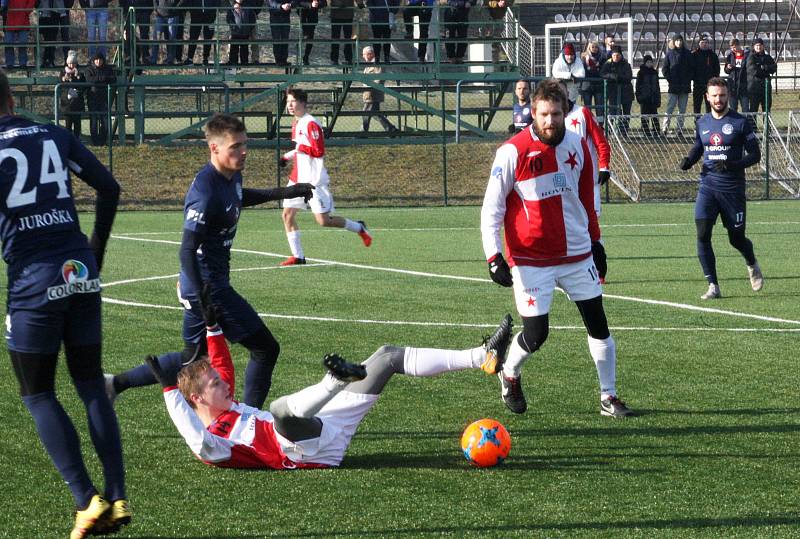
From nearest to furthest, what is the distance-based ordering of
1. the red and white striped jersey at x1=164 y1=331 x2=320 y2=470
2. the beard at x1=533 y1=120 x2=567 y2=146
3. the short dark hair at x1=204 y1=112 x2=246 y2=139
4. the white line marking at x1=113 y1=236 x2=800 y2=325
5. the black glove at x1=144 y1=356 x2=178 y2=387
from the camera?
the black glove at x1=144 y1=356 x2=178 y2=387, the red and white striped jersey at x1=164 y1=331 x2=320 y2=470, the short dark hair at x1=204 y1=112 x2=246 y2=139, the beard at x1=533 y1=120 x2=567 y2=146, the white line marking at x1=113 y1=236 x2=800 y2=325

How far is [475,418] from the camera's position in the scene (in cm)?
772

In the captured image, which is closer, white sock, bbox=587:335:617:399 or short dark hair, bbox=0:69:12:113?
short dark hair, bbox=0:69:12:113

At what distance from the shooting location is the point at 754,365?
30.6ft

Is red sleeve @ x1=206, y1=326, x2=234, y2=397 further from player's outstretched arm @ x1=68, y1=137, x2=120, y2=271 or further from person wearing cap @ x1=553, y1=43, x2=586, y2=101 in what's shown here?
person wearing cap @ x1=553, y1=43, x2=586, y2=101

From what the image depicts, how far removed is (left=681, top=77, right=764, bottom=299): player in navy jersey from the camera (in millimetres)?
12875

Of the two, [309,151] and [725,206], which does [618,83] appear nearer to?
[309,151]

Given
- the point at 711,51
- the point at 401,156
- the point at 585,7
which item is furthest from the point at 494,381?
the point at 585,7

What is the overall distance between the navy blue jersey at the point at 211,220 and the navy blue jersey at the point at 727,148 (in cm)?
730

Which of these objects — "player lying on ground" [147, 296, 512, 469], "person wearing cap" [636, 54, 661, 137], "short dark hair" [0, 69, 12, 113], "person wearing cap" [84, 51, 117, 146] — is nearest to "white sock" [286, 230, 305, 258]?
"player lying on ground" [147, 296, 512, 469]

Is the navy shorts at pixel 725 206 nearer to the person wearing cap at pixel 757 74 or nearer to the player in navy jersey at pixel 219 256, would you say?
the player in navy jersey at pixel 219 256

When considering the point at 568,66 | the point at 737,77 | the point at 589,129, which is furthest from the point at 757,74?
the point at 589,129

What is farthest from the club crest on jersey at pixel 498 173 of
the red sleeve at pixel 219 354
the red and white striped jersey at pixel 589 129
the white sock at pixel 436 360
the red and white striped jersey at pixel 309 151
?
the red and white striped jersey at pixel 309 151

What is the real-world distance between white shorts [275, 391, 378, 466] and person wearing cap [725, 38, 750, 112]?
25130mm

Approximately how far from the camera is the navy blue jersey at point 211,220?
675cm
